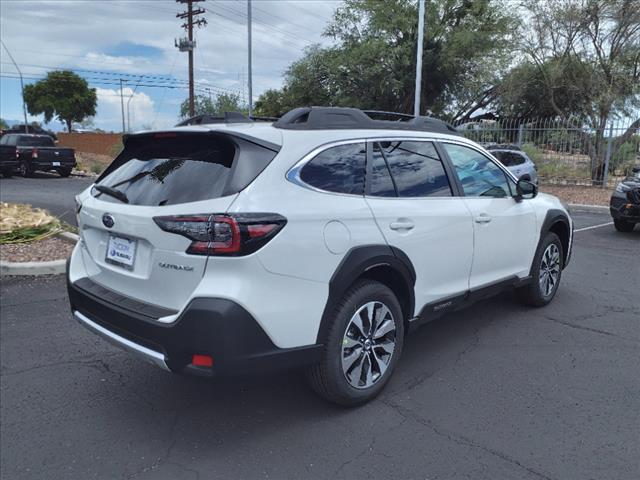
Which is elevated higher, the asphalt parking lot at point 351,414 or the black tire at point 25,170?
the black tire at point 25,170

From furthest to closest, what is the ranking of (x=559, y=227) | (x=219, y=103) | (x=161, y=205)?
(x=219, y=103) → (x=559, y=227) → (x=161, y=205)

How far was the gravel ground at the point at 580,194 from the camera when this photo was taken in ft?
49.8

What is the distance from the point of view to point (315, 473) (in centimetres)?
274

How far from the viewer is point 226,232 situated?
264 centimetres

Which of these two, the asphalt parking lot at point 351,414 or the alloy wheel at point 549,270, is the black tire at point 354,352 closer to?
the asphalt parking lot at point 351,414

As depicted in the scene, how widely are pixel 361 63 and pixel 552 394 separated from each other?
79.8ft

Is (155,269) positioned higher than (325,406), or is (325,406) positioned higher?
(155,269)

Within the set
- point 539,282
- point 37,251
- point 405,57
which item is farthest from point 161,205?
point 405,57

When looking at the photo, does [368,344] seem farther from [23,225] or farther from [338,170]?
[23,225]

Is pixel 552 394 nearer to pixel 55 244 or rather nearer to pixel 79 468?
pixel 79 468

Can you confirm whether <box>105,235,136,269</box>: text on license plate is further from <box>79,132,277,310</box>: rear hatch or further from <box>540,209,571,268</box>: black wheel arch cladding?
<box>540,209,571,268</box>: black wheel arch cladding

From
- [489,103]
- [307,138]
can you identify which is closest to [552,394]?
[307,138]

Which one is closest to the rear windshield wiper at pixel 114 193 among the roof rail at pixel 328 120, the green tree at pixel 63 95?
the roof rail at pixel 328 120

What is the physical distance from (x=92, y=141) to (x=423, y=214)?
4035 centimetres
